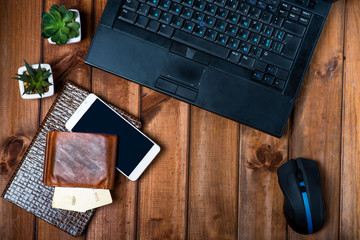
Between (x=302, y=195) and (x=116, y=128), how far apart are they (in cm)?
45

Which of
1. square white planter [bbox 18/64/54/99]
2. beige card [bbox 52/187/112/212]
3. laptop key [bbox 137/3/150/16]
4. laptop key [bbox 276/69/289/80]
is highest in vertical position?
laptop key [bbox 137/3/150/16]

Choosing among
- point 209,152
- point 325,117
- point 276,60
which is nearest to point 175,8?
point 276,60

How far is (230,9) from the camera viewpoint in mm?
693

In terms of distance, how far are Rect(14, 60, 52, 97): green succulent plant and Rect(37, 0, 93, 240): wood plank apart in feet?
0.15

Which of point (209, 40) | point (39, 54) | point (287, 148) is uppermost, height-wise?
point (209, 40)

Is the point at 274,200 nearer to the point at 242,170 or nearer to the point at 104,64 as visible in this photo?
the point at 242,170

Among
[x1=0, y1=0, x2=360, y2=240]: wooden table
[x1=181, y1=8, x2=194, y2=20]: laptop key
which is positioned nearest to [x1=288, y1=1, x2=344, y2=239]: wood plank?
[x1=0, y1=0, x2=360, y2=240]: wooden table

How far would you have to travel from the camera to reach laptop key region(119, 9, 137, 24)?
0.70m

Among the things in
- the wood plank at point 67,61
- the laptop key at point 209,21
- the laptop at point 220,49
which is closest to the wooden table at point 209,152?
the wood plank at point 67,61

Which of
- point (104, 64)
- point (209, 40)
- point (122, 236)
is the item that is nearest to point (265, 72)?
point (209, 40)

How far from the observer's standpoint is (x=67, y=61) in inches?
32.2

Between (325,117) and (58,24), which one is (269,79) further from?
(58,24)

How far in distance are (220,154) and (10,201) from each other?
51 centimetres

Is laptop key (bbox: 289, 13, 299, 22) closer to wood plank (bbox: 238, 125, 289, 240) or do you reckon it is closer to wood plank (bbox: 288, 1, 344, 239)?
wood plank (bbox: 288, 1, 344, 239)
